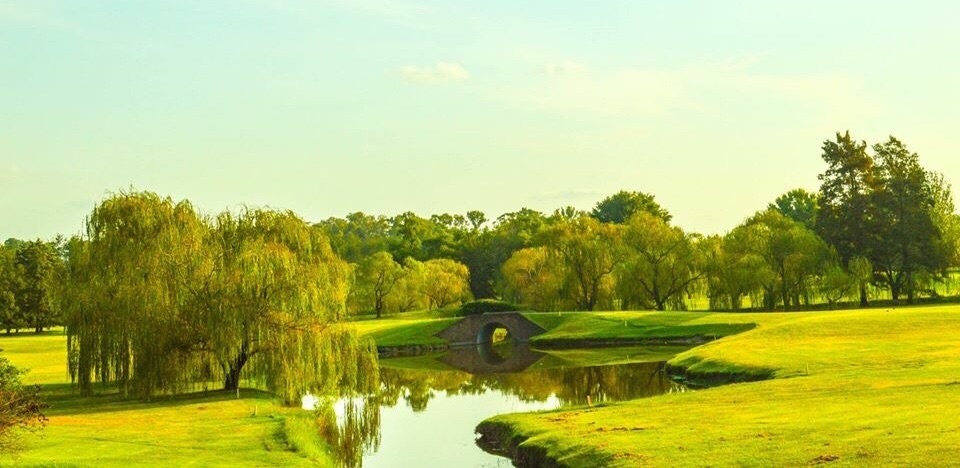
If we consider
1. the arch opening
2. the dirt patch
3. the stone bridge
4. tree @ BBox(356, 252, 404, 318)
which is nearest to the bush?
the arch opening

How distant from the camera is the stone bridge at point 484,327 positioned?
104 metres

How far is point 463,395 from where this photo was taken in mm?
60688

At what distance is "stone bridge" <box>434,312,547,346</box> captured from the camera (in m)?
104

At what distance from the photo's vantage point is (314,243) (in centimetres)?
5256

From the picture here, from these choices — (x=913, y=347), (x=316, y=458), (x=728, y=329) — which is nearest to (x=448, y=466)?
(x=316, y=458)

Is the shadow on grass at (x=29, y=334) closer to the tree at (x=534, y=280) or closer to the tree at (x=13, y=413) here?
the tree at (x=534, y=280)

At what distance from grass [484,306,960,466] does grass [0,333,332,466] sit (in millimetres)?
8902

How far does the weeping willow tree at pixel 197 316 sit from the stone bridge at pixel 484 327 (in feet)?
180

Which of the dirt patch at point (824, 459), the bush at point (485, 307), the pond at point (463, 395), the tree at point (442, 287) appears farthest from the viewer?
the tree at point (442, 287)

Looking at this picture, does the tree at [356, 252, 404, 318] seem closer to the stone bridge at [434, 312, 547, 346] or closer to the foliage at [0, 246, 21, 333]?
the stone bridge at [434, 312, 547, 346]

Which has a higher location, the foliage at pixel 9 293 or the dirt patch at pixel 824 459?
the foliage at pixel 9 293

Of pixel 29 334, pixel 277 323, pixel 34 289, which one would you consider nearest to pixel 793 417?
pixel 277 323

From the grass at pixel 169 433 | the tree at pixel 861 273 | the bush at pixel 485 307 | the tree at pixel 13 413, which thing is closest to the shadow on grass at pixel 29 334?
the bush at pixel 485 307

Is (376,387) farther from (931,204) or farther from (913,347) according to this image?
(931,204)
